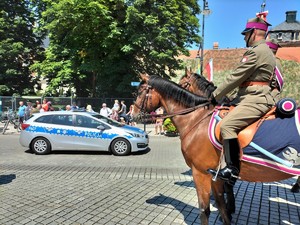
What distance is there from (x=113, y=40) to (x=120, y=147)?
15364mm

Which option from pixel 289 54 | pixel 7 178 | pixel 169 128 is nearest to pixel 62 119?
pixel 7 178

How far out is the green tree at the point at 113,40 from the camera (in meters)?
22.5

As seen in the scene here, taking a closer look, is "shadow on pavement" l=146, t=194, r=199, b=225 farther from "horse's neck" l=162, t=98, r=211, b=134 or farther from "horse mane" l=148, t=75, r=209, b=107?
"horse mane" l=148, t=75, r=209, b=107

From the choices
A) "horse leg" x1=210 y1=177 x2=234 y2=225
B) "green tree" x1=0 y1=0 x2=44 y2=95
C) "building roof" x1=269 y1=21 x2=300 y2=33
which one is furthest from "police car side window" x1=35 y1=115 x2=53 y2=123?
"building roof" x1=269 y1=21 x2=300 y2=33

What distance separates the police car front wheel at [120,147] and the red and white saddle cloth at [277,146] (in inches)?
307

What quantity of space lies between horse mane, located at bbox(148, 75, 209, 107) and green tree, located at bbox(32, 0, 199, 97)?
1810 cm

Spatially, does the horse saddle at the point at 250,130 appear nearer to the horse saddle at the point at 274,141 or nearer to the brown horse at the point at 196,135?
the horse saddle at the point at 274,141

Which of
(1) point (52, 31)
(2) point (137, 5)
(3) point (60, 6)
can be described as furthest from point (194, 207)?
(1) point (52, 31)

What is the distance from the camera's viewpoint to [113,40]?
24.1 metres

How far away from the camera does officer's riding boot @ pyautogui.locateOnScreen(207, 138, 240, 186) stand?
3.54m

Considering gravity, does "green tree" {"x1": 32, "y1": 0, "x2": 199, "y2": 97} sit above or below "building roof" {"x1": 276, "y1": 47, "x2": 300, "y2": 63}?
below

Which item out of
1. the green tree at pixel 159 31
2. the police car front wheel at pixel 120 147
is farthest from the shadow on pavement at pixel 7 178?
the green tree at pixel 159 31

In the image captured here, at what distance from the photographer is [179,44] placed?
81.4 ft

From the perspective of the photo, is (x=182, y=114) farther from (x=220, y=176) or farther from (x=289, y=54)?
(x=289, y=54)
